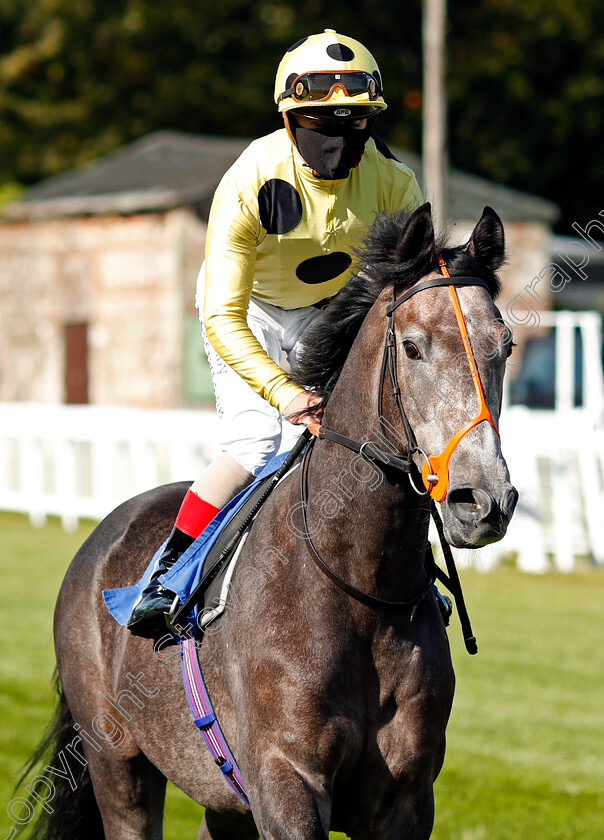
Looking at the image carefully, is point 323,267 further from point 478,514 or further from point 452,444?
point 478,514

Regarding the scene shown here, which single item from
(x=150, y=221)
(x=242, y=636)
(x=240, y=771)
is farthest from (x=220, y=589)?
(x=150, y=221)

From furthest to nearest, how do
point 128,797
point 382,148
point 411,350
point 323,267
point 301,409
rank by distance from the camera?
point 128,797, point 382,148, point 323,267, point 301,409, point 411,350

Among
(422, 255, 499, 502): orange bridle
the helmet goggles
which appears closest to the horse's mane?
(422, 255, 499, 502): orange bridle

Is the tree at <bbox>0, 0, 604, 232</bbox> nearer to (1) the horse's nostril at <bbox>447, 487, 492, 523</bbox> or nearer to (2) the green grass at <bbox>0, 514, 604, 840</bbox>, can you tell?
(2) the green grass at <bbox>0, 514, 604, 840</bbox>

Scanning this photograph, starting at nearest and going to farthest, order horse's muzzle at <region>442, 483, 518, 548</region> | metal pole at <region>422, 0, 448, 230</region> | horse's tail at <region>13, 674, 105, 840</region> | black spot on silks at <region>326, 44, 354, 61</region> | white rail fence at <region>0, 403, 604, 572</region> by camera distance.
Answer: horse's muzzle at <region>442, 483, 518, 548</region> → black spot on silks at <region>326, 44, 354, 61</region> → horse's tail at <region>13, 674, 105, 840</region> → white rail fence at <region>0, 403, 604, 572</region> → metal pole at <region>422, 0, 448, 230</region>

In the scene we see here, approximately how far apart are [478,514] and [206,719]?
1.24 m

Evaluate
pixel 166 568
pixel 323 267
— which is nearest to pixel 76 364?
pixel 166 568

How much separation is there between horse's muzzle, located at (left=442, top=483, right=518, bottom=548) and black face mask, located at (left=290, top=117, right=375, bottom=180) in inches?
49.5

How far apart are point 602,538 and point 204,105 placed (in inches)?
756

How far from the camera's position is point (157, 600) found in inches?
145

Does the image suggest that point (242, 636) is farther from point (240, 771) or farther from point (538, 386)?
point (538, 386)

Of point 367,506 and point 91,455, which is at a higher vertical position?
point 367,506

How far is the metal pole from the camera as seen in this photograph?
14.4 meters

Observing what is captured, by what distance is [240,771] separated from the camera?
11.1 ft
